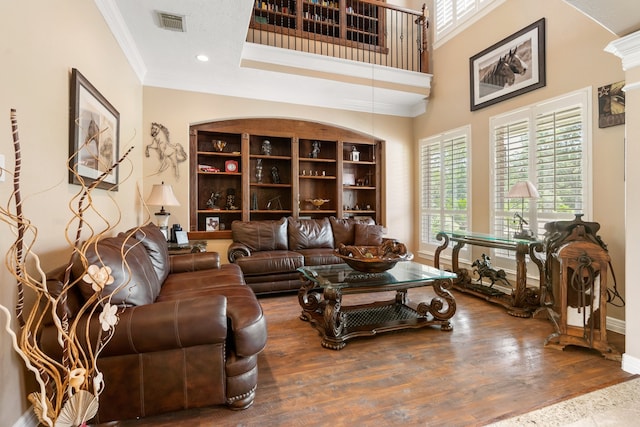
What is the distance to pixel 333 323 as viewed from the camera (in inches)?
102

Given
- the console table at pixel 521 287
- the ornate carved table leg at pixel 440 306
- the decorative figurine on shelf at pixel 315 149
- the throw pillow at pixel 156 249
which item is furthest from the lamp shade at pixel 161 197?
the console table at pixel 521 287

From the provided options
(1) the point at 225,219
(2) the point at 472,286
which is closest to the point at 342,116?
(1) the point at 225,219

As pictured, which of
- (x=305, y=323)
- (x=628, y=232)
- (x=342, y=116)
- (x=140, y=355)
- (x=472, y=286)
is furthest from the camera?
(x=342, y=116)

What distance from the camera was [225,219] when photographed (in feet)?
16.8

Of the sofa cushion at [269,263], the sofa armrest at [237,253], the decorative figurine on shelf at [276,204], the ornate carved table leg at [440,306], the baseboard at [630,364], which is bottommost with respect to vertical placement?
the baseboard at [630,364]

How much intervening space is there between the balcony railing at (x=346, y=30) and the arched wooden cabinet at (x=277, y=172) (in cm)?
127

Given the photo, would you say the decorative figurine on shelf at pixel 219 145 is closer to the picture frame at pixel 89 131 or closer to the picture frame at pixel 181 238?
the picture frame at pixel 181 238

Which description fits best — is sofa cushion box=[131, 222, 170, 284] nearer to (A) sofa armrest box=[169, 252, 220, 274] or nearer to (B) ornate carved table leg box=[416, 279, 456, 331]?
(A) sofa armrest box=[169, 252, 220, 274]

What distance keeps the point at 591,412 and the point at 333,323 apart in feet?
5.37

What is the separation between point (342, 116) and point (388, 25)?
1.92m

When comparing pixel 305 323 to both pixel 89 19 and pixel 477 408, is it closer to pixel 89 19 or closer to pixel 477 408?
pixel 477 408

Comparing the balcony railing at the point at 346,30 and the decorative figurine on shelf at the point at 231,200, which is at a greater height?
the balcony railing at the point at 346,30

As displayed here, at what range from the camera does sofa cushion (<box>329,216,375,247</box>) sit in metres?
4.96

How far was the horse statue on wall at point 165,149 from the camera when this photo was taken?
4.39 meters
